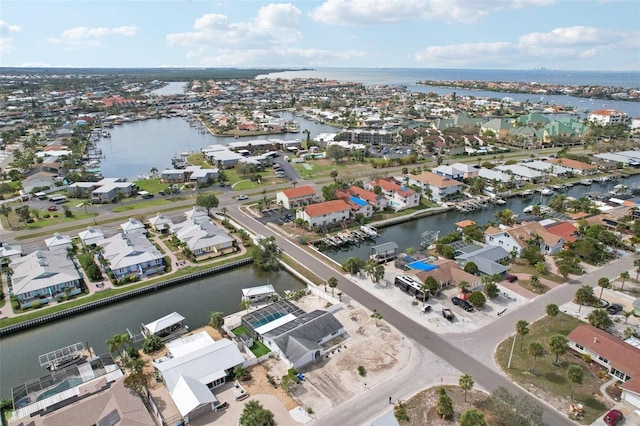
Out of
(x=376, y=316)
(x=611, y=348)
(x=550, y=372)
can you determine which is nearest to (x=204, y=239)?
(x=376, y=316)

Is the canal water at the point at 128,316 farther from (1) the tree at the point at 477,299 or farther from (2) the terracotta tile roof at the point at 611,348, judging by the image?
(2) the terracotta tile roof at the point at 611,348

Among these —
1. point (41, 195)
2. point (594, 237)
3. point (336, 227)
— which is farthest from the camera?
point (41, 195)

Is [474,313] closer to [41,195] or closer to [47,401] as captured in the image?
[47,401]

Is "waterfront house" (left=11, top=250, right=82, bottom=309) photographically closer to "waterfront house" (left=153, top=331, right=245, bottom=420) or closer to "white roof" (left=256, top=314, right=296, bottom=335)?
"waterfront house" (left=153, top=331, right=245, bottom=420)

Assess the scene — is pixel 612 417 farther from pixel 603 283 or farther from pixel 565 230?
pixel 565 230

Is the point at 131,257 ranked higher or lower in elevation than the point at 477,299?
higher

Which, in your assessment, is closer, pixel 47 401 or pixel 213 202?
pixel 47 401

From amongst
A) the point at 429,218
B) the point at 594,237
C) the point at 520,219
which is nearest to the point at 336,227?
the point at 429,218
